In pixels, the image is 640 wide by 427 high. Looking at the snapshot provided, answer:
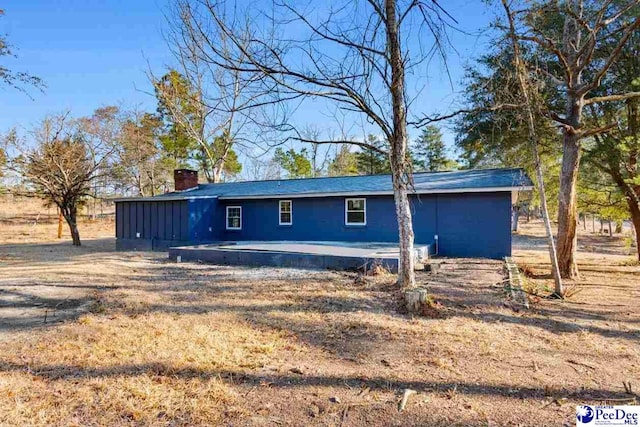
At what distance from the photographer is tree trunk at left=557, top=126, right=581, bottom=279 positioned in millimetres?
8844

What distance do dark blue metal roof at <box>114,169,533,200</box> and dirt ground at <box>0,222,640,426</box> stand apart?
15.0 feet

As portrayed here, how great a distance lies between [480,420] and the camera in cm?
265

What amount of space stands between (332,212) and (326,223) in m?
0.47

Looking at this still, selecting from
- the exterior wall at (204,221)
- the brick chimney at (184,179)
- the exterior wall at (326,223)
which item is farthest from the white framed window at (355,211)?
the brick chimney at (184,179)

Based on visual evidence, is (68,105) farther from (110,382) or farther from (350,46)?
(110,382)

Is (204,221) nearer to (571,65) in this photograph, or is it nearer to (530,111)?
(530,111)

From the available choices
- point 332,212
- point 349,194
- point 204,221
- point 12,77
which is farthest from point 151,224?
point 12,77

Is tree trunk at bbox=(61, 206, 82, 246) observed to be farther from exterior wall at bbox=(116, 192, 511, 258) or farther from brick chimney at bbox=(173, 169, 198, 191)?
brick chimney at bbox=(173, 169, 198, 191)

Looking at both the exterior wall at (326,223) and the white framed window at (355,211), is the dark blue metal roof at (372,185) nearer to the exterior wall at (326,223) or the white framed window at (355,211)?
the exterior wall at (326,223)

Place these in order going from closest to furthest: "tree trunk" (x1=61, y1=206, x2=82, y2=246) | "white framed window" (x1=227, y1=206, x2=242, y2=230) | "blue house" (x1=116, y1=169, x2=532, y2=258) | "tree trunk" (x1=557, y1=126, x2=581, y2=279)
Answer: "tree trunk" (x1=557, y1=126, x2=581, y2=279) < "blue house" (x1=116, y1=169, x2=532, y2=258) < "white framed window" (x1=227, y1=206, x2=242, y2=230) < "tree trunk" (x1=61, y1=206, x2=82, y2=246)

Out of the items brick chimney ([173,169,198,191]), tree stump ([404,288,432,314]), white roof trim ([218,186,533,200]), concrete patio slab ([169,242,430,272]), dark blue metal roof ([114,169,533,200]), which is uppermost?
brick chimney ([173,169,198,191])

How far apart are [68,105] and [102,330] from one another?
17634 millimetres

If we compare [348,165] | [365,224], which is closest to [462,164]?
[348,165]

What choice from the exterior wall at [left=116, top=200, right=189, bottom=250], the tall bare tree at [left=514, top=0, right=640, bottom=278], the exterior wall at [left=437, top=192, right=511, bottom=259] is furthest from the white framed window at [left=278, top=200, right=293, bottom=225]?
the tall bare tree at [left=514, top=0, right=640, bottom=278]
